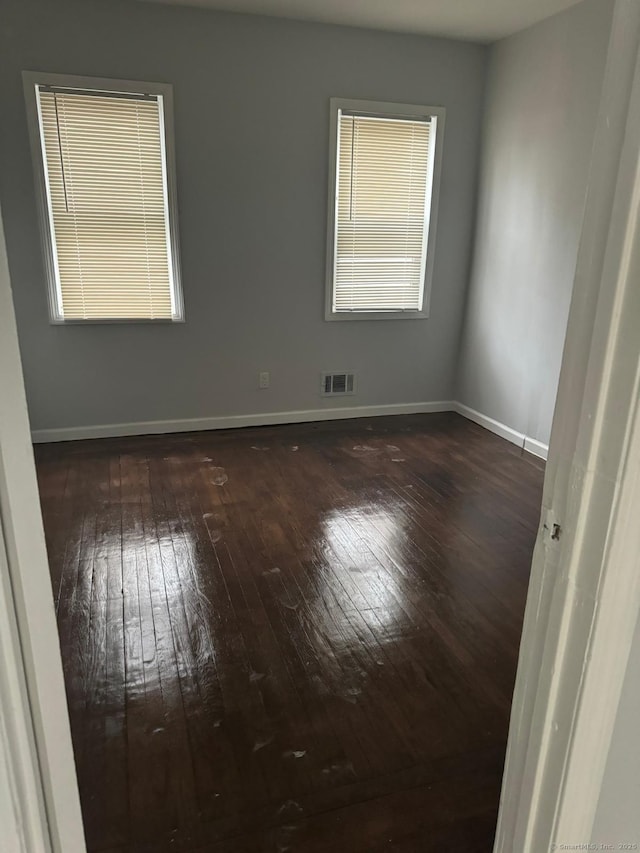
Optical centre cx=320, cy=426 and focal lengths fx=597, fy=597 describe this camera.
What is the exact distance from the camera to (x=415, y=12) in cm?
362

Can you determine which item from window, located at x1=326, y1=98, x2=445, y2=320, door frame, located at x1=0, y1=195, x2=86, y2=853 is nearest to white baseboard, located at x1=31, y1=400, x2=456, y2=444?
window, located at x1=326, y1=98, x2=445, y2=320

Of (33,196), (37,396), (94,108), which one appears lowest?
(37,396)

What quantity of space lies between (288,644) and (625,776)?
4.53ft

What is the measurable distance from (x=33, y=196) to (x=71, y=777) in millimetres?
3565

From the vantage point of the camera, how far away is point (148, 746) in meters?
1.66

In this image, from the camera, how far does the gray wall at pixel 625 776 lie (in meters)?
0.82

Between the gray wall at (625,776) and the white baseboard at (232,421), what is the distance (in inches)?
147

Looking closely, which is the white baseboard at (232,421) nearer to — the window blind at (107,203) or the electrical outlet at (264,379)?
the electrical outlet at (264,379)

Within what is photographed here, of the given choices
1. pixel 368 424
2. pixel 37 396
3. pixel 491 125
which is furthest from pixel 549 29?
pixel 37 396

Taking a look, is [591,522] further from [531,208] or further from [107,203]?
[107,203]

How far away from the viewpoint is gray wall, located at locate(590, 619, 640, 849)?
82 cm

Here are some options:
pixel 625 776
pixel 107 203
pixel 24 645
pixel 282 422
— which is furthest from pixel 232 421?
pixel 625 776

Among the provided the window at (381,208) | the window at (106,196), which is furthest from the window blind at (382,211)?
the window at (106,196)

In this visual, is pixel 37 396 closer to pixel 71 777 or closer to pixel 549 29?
pixel 71 777
